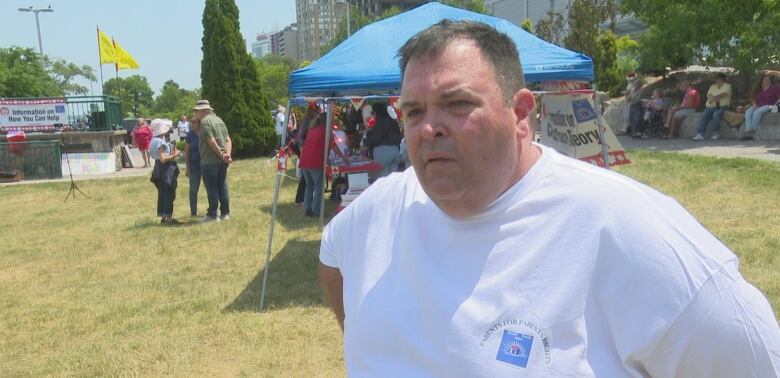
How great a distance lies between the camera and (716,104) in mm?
15781

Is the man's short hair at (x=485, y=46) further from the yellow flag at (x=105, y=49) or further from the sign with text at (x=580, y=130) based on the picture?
the yellow flag at (x=105, y=49)

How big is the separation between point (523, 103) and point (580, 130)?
540cm

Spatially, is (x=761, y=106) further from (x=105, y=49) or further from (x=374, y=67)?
(x=105, y=49)

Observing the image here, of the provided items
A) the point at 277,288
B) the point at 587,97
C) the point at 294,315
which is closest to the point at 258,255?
the point at 277,288

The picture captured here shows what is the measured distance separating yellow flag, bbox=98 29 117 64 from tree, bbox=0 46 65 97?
1938cm

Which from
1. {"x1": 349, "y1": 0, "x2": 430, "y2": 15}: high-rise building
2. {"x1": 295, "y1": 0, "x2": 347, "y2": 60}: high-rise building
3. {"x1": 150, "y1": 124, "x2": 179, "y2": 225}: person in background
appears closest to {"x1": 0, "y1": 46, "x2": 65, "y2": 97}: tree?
{"x1": 150, "y1": 124, "x2": 179, "y2": 225}: person in background

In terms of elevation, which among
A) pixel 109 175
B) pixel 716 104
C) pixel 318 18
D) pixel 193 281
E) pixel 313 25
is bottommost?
pixel 109 175

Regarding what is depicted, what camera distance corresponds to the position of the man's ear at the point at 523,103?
1.48m

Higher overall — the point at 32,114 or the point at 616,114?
the point at 32,114

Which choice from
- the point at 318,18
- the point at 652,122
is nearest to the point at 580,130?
the point at 652,122

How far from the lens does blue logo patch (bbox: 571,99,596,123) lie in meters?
6.62

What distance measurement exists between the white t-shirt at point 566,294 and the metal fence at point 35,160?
21.0 m

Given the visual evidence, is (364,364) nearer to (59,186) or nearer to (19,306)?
(19,306)

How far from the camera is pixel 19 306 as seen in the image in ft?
22.7
